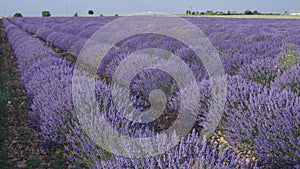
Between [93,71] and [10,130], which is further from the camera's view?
[93,71]

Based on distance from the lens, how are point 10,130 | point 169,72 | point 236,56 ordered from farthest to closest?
point 236,56 → point 169,72 → point 10,130

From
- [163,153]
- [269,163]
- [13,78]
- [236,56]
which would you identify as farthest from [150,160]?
[13,78]

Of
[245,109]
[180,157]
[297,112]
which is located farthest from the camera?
[245,109]

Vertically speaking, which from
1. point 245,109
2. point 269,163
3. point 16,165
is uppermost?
point 245,109

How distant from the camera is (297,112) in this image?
2.26 meters

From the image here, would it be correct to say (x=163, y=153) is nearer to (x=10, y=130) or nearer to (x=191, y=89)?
(x=191, y=89)

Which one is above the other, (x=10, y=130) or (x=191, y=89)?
(x=191, y=89)

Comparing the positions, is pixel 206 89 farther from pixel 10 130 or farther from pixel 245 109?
pixel 10 130

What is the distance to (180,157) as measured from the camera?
1690 millimetres

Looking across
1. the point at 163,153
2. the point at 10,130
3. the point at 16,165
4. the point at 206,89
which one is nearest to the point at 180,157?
the point at 163,153

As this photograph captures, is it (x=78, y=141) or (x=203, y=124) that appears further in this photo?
(x=203, y=124)

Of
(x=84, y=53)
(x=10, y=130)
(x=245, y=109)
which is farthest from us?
(x=84, y=53)

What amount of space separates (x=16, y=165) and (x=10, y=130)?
34.7 inches

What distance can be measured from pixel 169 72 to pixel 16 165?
2.16 metres
